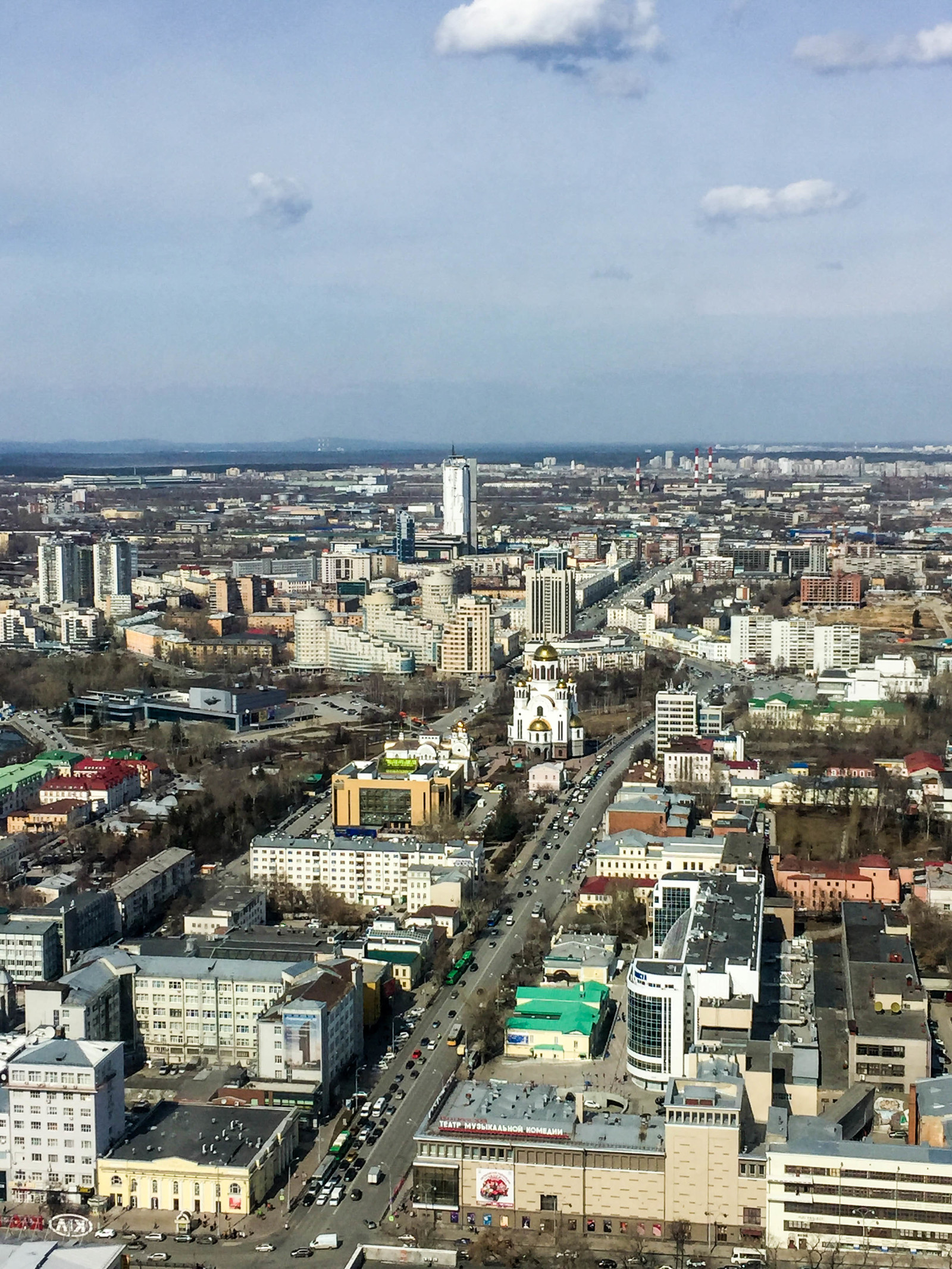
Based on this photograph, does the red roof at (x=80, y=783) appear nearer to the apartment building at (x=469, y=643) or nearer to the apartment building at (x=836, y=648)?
the apartment building at (x=469, y=643)

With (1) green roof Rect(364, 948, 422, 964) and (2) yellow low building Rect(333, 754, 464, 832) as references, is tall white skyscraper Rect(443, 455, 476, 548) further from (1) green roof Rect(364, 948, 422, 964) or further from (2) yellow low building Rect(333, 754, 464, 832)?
(1) green roof Rect(364, 948, 422, 964)

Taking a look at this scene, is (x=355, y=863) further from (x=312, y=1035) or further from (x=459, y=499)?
(x=459, y=499)

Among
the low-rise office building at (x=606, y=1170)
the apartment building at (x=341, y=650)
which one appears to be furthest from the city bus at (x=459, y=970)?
the apartment building at (x=341, y=650)

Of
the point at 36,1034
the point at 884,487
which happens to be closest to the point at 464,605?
the point at 36,1034

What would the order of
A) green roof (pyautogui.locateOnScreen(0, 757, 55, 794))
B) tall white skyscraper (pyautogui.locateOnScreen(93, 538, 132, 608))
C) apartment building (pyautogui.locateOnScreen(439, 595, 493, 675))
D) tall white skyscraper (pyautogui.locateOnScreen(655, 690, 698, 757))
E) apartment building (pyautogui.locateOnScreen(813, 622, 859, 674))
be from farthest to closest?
tall white skyscraper (pyautogui.locateOnScreen(93, 538, 132, 608))
apartment building (pyautogui.locateOnScreen(439, 595, 493, 675))
apartment building (pyautogui.locateOnScreen(813, 622, 859, 674))
tall white skyscraper (pyautogui.locateOnScreen(655, 690, 698, 757))
green roof (pyautogui.locateOnScreen(0, 757, 55, 794))

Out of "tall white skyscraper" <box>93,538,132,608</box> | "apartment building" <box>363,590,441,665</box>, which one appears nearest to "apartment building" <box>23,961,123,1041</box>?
"apartment building" <box>363,590,441,665</box>

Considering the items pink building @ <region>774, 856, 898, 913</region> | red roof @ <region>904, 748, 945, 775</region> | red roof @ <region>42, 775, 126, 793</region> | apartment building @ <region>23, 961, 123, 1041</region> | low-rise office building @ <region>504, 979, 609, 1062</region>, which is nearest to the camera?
apartment building @ <region>23, 961, 123, 1041</region>
